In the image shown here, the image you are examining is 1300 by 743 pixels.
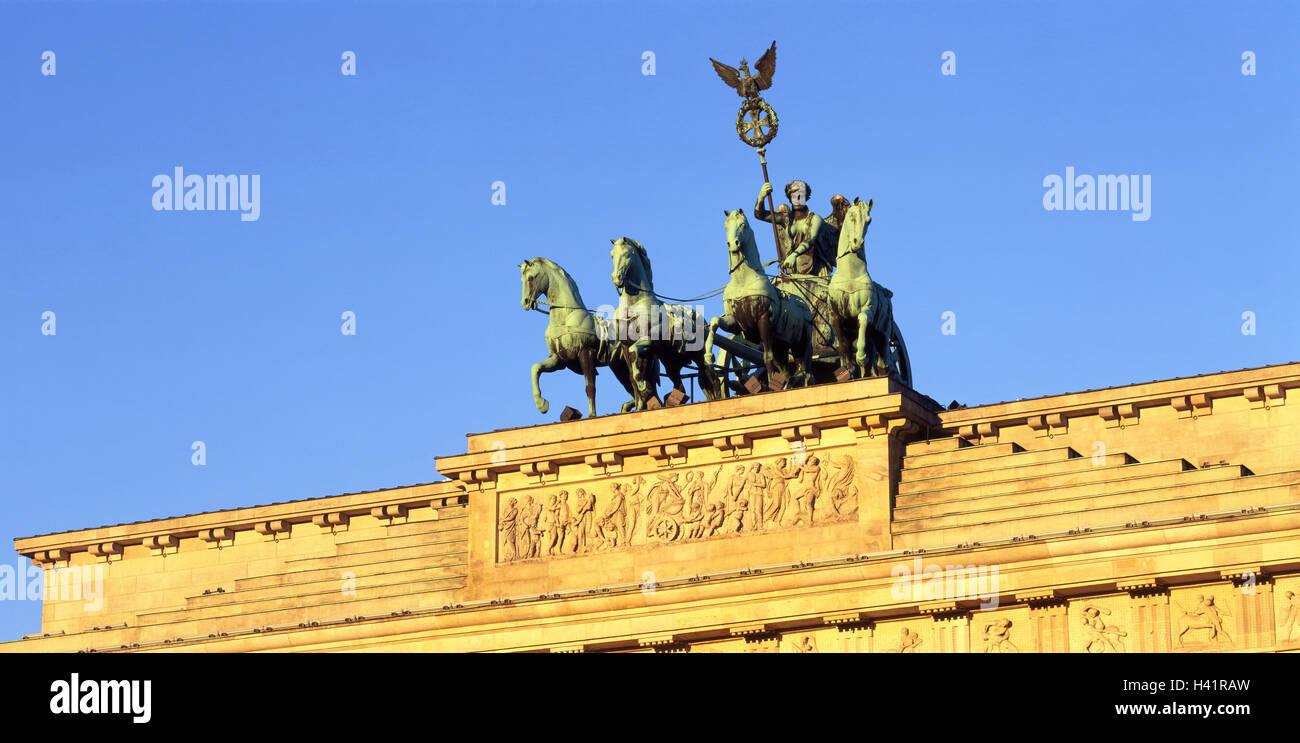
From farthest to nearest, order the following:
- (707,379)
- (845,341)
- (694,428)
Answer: (707,379), (845,341), (694,428)

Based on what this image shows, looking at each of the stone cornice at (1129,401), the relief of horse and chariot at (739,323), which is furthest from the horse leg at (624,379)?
the stone cornice at (1129,401)

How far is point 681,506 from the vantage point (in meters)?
38.9

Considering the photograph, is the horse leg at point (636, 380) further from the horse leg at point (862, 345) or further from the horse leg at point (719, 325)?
the horse leg at point (862, 345)

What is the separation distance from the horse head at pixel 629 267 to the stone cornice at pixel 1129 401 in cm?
562

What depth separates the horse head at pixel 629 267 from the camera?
40.5m

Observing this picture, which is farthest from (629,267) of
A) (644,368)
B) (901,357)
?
(901,357)

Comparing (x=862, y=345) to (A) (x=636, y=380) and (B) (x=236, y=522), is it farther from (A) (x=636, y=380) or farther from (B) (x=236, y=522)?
(B) (x=236, y=522)

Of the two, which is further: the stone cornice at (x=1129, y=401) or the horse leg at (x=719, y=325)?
the horse leg at (x=719, y=325)

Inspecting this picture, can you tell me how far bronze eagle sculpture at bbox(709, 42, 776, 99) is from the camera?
46125 millimetres

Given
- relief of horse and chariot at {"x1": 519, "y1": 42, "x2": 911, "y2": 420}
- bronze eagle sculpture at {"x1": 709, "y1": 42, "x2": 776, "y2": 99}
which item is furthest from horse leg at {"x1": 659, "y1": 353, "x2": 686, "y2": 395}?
bronze eagle sculpture at {"x1": 709, "y1": 42, "x2": 776, "y2": 99}

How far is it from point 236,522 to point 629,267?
9.54 meters
